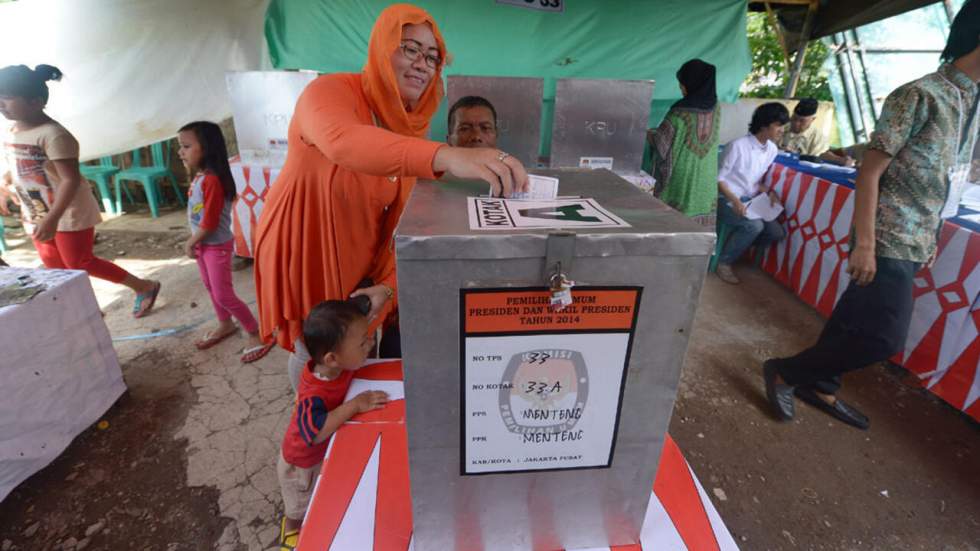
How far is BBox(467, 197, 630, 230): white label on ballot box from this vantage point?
1.66 ft

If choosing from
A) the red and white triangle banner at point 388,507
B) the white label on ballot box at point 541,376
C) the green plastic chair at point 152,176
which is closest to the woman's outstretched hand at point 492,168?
the white label on ballot box at point 541,376

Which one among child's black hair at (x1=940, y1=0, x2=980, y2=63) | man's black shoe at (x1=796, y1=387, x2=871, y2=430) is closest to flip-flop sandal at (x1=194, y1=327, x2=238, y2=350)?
man's black shoe at (x1=796, y1=387, x2=871, y2=430)

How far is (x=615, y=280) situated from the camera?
0.50 meters

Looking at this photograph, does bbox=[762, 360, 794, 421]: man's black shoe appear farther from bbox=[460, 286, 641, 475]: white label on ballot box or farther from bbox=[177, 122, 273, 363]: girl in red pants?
bbox=[177, 122, 273, 363]: girl in red pants

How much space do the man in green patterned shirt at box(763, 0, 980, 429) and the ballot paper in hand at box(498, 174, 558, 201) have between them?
1.72 m

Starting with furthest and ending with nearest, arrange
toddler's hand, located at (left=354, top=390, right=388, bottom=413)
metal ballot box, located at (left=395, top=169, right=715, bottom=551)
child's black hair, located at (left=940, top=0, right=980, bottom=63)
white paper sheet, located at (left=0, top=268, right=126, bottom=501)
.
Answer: white paper sheet, located at (left=0, top=268, right=126, bottom=501)
child's black hair, located at (left=940, top=0, right=980, bottom=63)
toddler's hand, located at (left=354, top=390, right=388, bottom=413)
metal ballot box, located at (left=395, top=169, right=715, bottom=551)

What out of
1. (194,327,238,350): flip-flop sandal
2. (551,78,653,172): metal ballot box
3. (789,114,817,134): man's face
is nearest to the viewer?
(194,327,238,350): flip-flop sandal

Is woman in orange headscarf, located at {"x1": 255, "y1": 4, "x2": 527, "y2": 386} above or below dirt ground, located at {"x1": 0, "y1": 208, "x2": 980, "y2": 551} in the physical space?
above

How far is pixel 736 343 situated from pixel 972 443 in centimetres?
115

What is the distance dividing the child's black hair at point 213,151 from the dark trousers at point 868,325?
3.22m

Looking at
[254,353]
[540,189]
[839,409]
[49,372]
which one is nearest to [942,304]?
[839,409]

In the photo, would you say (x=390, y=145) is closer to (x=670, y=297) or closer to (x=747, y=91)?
(x=670, y=297)

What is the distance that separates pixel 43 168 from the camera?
2.44 metres

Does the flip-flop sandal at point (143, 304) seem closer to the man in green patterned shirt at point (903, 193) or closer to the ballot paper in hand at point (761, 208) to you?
the man in green patterned shirt at point (903, 193)
